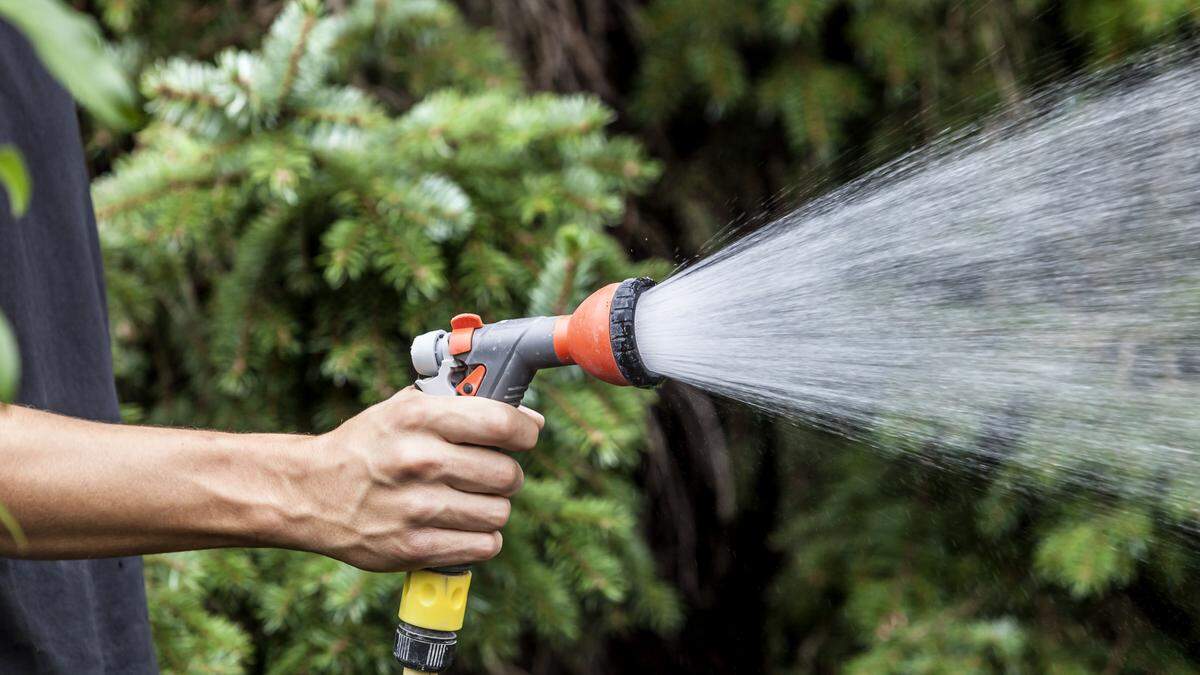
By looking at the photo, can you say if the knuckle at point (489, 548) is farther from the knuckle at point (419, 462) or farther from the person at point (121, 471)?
the knuckle at point (419, 462)

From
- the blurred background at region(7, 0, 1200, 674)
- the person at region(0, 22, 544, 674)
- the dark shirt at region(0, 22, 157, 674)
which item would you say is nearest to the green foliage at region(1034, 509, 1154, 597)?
the blurred background at region(7, 0, 1200, 674)

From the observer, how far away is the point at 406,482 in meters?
1.00

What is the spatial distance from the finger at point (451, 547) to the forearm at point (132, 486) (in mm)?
143

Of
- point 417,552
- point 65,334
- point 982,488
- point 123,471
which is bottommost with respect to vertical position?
point 982,488

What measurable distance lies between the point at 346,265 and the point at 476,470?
2.22 feet

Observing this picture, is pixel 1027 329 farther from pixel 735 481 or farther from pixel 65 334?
pixel 65 334

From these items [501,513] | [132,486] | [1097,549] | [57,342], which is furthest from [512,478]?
[1097,549]

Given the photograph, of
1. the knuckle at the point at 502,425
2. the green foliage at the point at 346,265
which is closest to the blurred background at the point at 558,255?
the green foliage at the point at 346,265

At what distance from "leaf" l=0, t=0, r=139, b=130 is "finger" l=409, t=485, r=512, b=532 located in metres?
0.70

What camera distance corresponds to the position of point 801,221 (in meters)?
1.47

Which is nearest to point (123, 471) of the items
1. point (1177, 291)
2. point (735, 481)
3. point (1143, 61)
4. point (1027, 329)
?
point (1027, 329)

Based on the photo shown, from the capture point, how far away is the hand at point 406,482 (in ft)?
3.27

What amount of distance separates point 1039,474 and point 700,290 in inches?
32.9

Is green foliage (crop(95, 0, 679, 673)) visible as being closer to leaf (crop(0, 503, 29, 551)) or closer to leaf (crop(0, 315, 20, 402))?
leaf (crop(0, 503, 29, 551))
